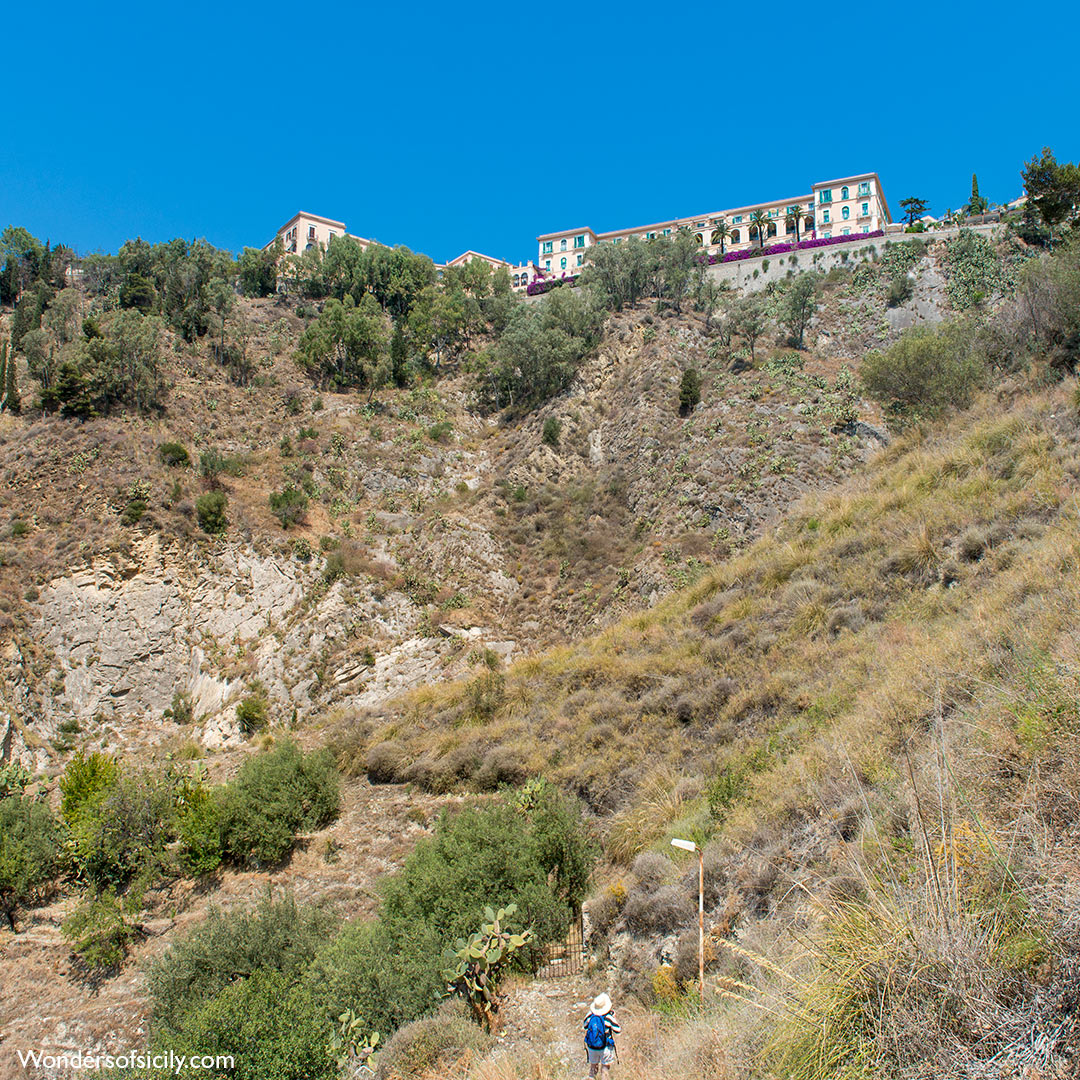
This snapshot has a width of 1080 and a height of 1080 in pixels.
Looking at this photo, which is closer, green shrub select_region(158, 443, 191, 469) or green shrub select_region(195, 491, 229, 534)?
green shrub select_region(195, 491, 229, 534)

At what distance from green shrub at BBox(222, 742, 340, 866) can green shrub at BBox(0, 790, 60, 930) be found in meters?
3.67

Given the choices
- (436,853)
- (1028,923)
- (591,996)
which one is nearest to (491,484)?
(436,853)

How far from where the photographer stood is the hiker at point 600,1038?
5137 millimetres

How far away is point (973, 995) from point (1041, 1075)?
0.36 metres

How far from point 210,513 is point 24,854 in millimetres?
13949

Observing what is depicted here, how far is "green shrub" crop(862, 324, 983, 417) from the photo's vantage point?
18.2 m

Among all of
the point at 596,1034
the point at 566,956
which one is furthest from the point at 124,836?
the point at 596,1034

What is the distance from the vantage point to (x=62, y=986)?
1026 centimetres

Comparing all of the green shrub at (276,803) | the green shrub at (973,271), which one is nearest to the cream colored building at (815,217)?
the green shrub at (973,271)

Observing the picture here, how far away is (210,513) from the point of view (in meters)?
24.6

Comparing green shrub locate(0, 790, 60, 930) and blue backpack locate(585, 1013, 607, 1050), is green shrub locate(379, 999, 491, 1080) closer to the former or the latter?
blue backpack locate(585, 1013, 607, 1050)

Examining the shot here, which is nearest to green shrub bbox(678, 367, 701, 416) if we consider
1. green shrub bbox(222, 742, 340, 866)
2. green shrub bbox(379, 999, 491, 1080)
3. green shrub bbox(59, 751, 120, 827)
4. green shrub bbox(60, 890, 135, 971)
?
green shrub bbox(222, 742, 340, 866)

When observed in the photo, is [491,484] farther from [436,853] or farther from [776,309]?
[436,853]

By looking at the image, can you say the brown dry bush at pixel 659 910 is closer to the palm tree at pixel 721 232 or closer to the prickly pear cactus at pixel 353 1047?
the prickly pear cactus at pixel 353 1047
